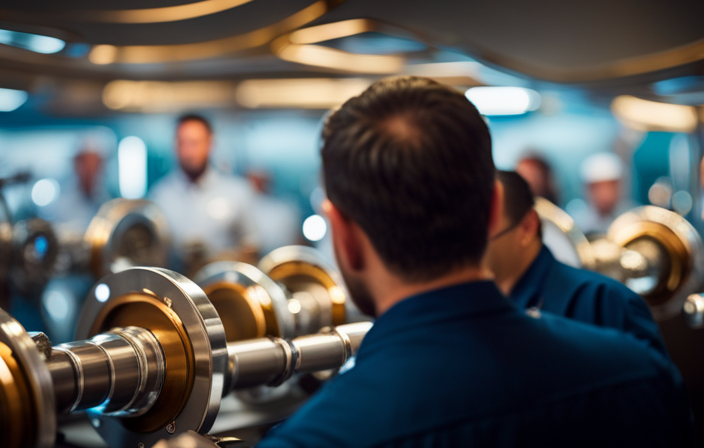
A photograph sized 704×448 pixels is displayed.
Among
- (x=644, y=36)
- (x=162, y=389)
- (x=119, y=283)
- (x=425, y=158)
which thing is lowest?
(x=162, y=389)

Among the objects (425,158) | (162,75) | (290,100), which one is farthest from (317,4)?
(290,100)

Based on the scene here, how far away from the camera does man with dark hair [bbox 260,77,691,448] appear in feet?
1.75

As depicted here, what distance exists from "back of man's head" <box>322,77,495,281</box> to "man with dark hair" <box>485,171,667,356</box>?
82cm

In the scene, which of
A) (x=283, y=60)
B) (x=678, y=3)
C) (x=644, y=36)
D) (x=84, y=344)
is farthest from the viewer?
(x=283, y=60)

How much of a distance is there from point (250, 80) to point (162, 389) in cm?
358

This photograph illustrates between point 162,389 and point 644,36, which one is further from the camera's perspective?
point 644,36

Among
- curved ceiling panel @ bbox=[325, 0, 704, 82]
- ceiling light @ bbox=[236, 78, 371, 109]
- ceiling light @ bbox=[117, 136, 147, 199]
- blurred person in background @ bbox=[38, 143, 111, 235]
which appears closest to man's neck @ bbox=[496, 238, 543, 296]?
curved ceiling panel @ bbox=[325, 0, 704, 82]

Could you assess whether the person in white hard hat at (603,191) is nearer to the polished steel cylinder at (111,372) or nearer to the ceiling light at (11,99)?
the ceiling light at (11,99)

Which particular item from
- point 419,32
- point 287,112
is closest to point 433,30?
point 419,32

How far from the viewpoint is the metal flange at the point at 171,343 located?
84cm

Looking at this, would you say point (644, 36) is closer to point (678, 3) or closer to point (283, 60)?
point (678, 3)

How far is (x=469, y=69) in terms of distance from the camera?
367 cm

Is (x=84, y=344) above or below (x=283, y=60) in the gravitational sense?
below

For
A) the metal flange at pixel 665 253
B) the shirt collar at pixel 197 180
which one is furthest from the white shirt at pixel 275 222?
the metal flange at pixel 665 253
